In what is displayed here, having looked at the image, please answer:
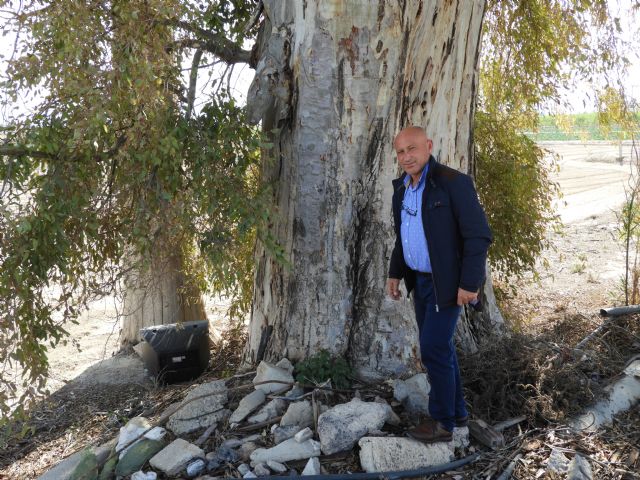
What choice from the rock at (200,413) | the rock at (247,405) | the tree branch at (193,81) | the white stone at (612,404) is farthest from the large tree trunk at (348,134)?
the white stone at (612,404)

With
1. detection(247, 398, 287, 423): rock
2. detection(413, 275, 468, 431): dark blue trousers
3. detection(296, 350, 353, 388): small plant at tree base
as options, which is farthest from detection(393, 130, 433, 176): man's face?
detection(247, 398, 287, 423): rock

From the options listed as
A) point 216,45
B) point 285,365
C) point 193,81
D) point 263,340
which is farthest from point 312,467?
point 216,45

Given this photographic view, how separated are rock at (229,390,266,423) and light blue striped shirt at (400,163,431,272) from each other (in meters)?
1.64

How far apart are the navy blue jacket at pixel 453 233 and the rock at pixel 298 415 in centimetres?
137

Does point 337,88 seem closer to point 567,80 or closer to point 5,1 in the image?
point 5,1

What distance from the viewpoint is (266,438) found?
459cm

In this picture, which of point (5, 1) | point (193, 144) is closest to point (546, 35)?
point (193, 144)

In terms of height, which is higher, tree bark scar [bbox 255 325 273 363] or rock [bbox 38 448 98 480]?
tree bark scar [bbox 255 325 273 363]

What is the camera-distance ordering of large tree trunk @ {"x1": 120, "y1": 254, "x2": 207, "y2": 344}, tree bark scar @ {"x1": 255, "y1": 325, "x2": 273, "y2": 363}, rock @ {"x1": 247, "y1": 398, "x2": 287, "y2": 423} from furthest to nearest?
large tree trunk @ {"x1": 120, "y1": 254, "x2": 207, "y2": 344}, tree bark scar @ {"x1": 255, "y1": 325, "x2": 273, "y2": 363}, rock @ {"x1": 247, "y1": 398, "x2": 287, "y2": 423}

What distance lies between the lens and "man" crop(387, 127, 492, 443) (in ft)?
12.5

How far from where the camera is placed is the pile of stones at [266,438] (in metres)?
4.17

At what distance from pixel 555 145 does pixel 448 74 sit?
32.9 meters

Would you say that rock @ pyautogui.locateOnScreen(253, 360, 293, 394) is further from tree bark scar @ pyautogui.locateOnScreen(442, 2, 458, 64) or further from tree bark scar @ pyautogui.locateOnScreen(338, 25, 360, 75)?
tree bark scar @ pyautogui.locateOnScreen(442, 2, 458, 64)

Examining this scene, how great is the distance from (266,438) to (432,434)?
1.16 m
